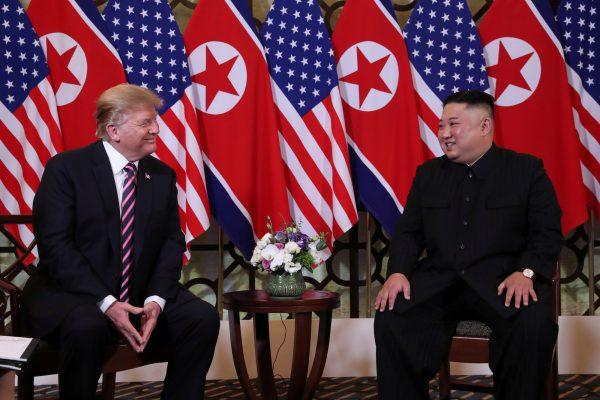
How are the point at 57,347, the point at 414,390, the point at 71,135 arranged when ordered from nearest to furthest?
the point at 57,347
the point at 414,390
the point at 71,135

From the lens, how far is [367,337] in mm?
4816

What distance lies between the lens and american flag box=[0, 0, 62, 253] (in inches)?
168

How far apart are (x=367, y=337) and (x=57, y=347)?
2279mm

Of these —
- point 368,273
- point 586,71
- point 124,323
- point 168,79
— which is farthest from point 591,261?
point 124,323

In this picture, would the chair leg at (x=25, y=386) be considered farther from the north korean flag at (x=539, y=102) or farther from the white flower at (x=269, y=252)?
the north korean flag at (x=539, y=102)

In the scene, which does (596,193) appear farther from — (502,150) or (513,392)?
(513,392)

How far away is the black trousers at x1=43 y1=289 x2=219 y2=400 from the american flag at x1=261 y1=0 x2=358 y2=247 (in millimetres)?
1443

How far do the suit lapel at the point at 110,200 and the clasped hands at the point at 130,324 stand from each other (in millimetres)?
257

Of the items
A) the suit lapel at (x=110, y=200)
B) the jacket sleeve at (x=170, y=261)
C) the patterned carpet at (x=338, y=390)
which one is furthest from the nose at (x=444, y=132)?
the patterned carpet at (x=338, y=390)

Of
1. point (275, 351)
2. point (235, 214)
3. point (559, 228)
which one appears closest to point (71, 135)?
point (235, 214)

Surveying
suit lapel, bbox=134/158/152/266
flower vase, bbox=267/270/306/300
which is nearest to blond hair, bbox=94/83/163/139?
suit lapel, bbox=134/158/152/266

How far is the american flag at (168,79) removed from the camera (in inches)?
173

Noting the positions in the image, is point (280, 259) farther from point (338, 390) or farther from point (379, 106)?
point (379, 106)

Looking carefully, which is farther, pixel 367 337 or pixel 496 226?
pixel 367 337
